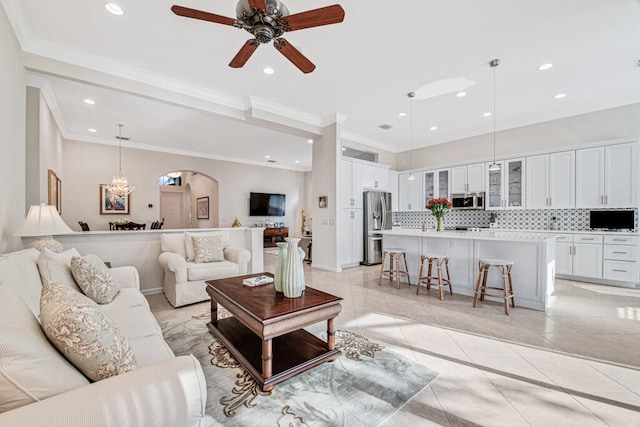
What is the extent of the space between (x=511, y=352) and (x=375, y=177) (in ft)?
15.3

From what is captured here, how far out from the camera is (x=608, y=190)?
174 inches

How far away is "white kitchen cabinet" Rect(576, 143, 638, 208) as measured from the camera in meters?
4.25

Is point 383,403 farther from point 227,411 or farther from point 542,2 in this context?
point 542,2

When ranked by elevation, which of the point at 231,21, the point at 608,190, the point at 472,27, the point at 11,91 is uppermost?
the point at 472,27

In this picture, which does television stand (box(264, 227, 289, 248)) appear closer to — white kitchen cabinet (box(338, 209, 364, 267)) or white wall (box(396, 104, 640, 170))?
white kitchen cabinet (box(338, 209, 364, 267))

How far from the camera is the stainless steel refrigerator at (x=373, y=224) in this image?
6125mm

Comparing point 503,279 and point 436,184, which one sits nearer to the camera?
point 503,279

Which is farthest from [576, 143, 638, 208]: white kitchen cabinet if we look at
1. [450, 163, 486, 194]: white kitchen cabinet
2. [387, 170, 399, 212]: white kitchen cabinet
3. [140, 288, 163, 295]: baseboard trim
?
[140, 288, 163, 295]: baseboard trim

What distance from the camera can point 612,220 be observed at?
444 centimetres

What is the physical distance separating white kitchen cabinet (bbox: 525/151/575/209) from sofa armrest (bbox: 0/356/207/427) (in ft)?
20.1

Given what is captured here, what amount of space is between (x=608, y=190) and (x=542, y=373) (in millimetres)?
4176

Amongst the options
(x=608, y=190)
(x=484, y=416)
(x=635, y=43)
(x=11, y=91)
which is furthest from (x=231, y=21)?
(x=608, y=190)

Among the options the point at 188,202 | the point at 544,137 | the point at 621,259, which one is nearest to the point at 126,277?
the point at 621,259

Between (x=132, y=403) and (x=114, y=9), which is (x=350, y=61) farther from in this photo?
(x=132, y=403)
